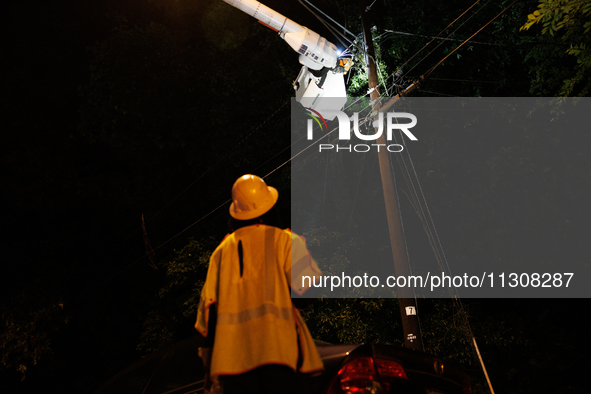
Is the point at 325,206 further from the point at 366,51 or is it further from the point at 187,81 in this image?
the point at 187,81

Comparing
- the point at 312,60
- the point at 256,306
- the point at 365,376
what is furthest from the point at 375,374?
the point at 312,60

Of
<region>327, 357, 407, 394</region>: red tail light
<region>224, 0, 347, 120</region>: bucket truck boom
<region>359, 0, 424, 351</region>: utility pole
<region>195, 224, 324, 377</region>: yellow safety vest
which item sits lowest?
<region>327, 357, 407, 394</region>: red tail light

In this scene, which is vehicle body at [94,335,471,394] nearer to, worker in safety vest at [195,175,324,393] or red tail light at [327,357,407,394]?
red tail light at [327,357,407,394]

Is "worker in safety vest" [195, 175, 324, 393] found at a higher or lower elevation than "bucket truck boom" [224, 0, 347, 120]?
lower

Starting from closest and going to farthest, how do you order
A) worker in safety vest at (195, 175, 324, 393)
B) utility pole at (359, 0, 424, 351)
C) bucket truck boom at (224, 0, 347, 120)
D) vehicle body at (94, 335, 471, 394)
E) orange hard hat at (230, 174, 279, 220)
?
worker in safety vest at (195, 175, 324, 393) < vehicle body at (94, 335, 471, 394) < orange hard hat at (230, 174, 279, 220) < utility pole at (359, 0, 424, 351) < bucket truck boom at (224, 0, 347, 120)

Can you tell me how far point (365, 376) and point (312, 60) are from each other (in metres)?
5.55

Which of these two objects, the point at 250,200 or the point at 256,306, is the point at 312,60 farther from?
the point at 256,306

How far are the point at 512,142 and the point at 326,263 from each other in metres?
5.15

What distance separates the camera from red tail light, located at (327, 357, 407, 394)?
2.13 metres

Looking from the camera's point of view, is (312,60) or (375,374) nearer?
(375,374)

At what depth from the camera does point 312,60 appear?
676 cm

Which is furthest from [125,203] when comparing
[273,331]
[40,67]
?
[273,331]

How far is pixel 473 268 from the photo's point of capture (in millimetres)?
9055

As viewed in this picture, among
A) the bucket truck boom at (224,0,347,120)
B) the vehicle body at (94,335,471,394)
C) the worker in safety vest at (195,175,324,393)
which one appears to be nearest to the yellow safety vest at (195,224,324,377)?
the worker in safety vest at (195,175,324,393)
